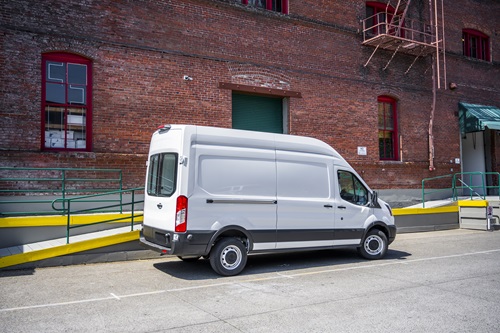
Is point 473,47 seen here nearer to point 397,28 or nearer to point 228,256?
point 397,28

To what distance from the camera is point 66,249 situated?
8516mm

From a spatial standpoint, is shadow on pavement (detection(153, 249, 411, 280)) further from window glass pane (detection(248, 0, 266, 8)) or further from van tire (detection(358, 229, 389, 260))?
window glass pane (detection(248, 0, 266, 8))

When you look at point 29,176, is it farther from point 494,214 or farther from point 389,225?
point 494,214

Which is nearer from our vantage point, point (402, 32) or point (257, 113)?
point (257, 113)

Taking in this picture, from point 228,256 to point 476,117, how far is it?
14.8m

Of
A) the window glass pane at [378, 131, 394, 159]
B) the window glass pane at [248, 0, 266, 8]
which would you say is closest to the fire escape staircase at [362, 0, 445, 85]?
the window glass pane at [378, 131, 394, 159]

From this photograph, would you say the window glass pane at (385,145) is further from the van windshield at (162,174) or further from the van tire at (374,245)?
the van windshield at (162,174)

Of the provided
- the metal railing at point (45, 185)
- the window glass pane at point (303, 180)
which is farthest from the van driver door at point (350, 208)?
the metal railing at point (45, 185)

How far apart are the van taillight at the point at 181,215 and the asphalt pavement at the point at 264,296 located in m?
0.91

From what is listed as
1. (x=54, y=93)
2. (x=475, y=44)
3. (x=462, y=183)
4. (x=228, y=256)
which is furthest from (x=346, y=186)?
(x=475, y=44)

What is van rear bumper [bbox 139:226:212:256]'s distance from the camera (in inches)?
295

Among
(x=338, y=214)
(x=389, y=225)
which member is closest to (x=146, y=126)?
(x=338, y=214)

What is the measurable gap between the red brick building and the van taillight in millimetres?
5094

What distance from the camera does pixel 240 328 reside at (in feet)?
16.4
